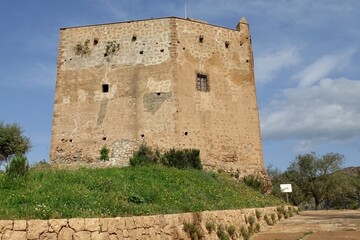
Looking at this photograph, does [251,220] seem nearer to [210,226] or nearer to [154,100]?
[210,226]

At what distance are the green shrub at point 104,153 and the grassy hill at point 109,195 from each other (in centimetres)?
784

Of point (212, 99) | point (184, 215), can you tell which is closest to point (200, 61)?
point (212, 99)

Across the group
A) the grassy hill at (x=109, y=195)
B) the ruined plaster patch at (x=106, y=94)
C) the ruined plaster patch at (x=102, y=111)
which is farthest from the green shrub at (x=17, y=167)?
the ruined plaster patch at (x=106, y=94)

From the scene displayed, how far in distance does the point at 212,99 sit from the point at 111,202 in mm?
15514

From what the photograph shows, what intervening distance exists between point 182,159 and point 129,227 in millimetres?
12521

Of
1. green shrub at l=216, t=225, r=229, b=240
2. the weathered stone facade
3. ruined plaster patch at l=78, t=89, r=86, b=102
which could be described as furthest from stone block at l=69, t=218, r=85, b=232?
ruined plaster patch at l=78, t=89, r=86, b=102

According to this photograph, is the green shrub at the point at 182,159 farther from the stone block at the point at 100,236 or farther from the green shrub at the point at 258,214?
the stone block at the point at 100,236

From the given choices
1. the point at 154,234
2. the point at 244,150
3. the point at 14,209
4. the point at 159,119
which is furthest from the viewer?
the point at 244,150

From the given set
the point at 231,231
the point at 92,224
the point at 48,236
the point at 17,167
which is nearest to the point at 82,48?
the point at 17,167

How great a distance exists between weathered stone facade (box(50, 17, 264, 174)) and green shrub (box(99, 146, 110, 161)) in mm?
278

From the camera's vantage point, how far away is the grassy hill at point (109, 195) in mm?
7125

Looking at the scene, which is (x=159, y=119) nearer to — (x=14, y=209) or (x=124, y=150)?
(x=124, y=150)

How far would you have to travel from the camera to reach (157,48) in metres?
23.0

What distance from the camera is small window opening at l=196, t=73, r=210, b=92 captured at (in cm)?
2311
